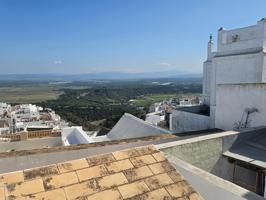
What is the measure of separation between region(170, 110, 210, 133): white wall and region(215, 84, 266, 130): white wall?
859 millimetres

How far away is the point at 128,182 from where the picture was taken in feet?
8.73

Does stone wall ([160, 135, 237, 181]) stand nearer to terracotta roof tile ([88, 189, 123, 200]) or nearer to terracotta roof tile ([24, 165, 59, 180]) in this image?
terracotta roof tile ([88, 189, 123, 200])

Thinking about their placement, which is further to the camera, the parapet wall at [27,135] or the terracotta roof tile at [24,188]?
the parapet wall at [27,135]

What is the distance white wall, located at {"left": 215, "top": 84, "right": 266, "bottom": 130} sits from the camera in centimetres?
708

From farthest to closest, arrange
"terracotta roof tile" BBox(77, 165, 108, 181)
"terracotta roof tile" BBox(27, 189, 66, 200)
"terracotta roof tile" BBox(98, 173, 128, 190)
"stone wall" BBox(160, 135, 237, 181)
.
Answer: "stone wall" BBox(160, 135, 237, 181) < "terracotta roof tile" BBox(77, 165, 108, 181) < "terracotta roof tile" BBox(98, 173, 128, 190) < "terracotta roof tile" BBox(27, 189, 66, 200)

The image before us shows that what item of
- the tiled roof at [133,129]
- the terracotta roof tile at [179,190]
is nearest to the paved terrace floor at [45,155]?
the terracotta roof tile at [179,190]

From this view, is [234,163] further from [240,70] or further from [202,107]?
[202,107]

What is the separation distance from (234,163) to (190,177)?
2.38 meters

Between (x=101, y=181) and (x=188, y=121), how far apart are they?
7936mm

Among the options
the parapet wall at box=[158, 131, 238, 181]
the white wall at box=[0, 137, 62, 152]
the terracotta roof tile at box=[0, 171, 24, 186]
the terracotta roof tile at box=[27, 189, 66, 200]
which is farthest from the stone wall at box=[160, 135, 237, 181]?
the white wall at box=[0, 137, 62, 152]

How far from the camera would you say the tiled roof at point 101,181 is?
7.80 feet

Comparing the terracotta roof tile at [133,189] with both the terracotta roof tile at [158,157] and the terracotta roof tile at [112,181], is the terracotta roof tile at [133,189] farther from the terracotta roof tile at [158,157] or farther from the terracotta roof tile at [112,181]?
the terracotta roof tile at [158,157]

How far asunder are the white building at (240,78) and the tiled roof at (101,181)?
5103mm

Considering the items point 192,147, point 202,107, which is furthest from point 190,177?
point 202,107
